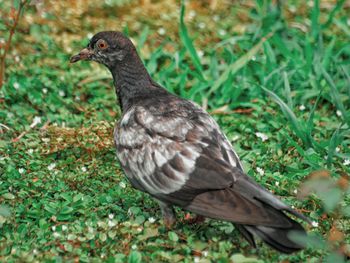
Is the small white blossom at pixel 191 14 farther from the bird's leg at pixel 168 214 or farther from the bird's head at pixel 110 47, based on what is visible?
the bird's leg at pixel 168 214

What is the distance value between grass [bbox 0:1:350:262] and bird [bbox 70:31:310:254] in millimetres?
197

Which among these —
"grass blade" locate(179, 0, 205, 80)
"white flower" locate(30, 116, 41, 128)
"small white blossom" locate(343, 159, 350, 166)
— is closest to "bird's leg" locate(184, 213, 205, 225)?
"small white blossom" locate(343, 159, 350, 166)

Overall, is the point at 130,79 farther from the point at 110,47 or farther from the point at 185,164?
the point at 185,164

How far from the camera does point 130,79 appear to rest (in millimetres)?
6582

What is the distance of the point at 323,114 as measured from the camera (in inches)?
309

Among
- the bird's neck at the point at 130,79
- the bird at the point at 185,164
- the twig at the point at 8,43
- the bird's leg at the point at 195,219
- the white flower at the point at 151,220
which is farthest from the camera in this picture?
the twig at the point at 8,43

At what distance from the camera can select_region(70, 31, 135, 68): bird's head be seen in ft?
21.8

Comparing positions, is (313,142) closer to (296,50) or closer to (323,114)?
(323,114)

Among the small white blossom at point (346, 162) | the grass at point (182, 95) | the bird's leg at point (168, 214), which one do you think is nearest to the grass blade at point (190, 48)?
the grass at point (182, 95)

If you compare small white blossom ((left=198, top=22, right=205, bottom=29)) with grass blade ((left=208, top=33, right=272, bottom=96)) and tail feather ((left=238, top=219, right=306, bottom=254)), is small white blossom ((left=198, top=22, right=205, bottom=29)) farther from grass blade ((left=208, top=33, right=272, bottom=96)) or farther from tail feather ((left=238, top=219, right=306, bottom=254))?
tail feather ((left=238, top=219, right=306, bottom=254))

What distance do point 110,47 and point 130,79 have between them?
0.33 meters

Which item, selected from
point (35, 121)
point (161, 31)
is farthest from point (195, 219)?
point (161, 31)

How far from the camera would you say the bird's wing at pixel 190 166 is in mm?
5074

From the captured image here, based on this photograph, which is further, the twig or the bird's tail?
the twig
